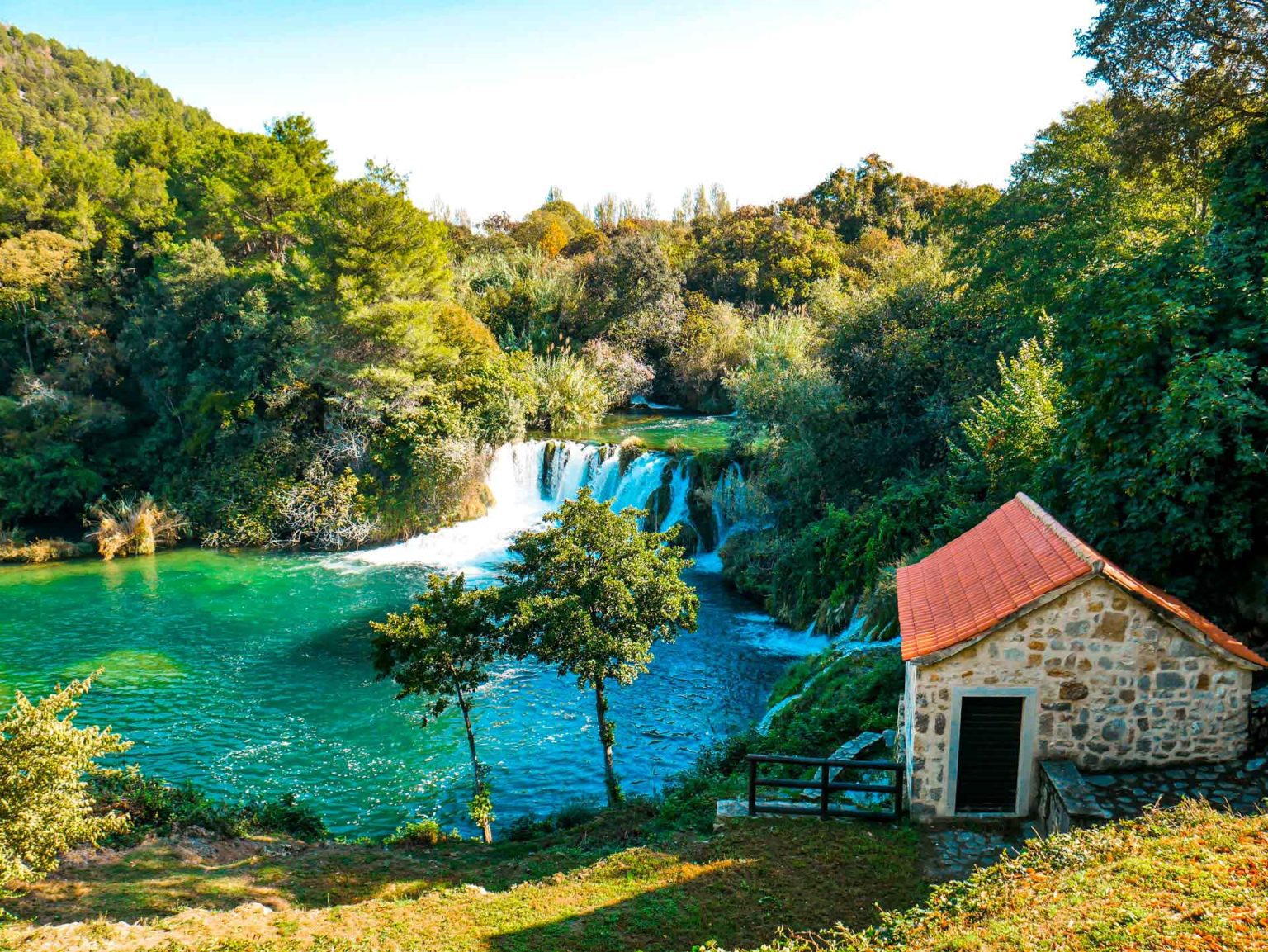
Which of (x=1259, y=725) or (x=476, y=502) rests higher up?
(x=1259, y=725)

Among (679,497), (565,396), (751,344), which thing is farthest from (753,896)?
(565,396)

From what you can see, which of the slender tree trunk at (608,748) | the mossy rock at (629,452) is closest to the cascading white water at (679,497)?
the mossy rock at (629,452)

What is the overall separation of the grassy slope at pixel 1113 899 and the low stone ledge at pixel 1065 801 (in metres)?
0.40

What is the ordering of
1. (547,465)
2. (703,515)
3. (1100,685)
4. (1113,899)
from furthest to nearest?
(547,465), (703,515), (1100,685), (1113,899)

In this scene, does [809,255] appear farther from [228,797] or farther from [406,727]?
[228,797]

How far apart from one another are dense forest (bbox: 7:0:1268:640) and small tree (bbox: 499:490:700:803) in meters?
5.26

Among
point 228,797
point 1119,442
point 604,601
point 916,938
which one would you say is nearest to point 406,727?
point 228,797

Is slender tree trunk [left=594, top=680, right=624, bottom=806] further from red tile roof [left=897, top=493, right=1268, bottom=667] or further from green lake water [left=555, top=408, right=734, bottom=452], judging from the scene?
green lake water [left=555, top=408, right=734, bottom=452]

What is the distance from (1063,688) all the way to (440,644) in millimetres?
8934

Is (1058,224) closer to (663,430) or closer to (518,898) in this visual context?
(663,430)

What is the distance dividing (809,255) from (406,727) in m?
40.2

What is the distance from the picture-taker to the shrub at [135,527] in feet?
95.2

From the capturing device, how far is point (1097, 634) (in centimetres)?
850

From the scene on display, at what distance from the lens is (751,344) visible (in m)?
33.4
